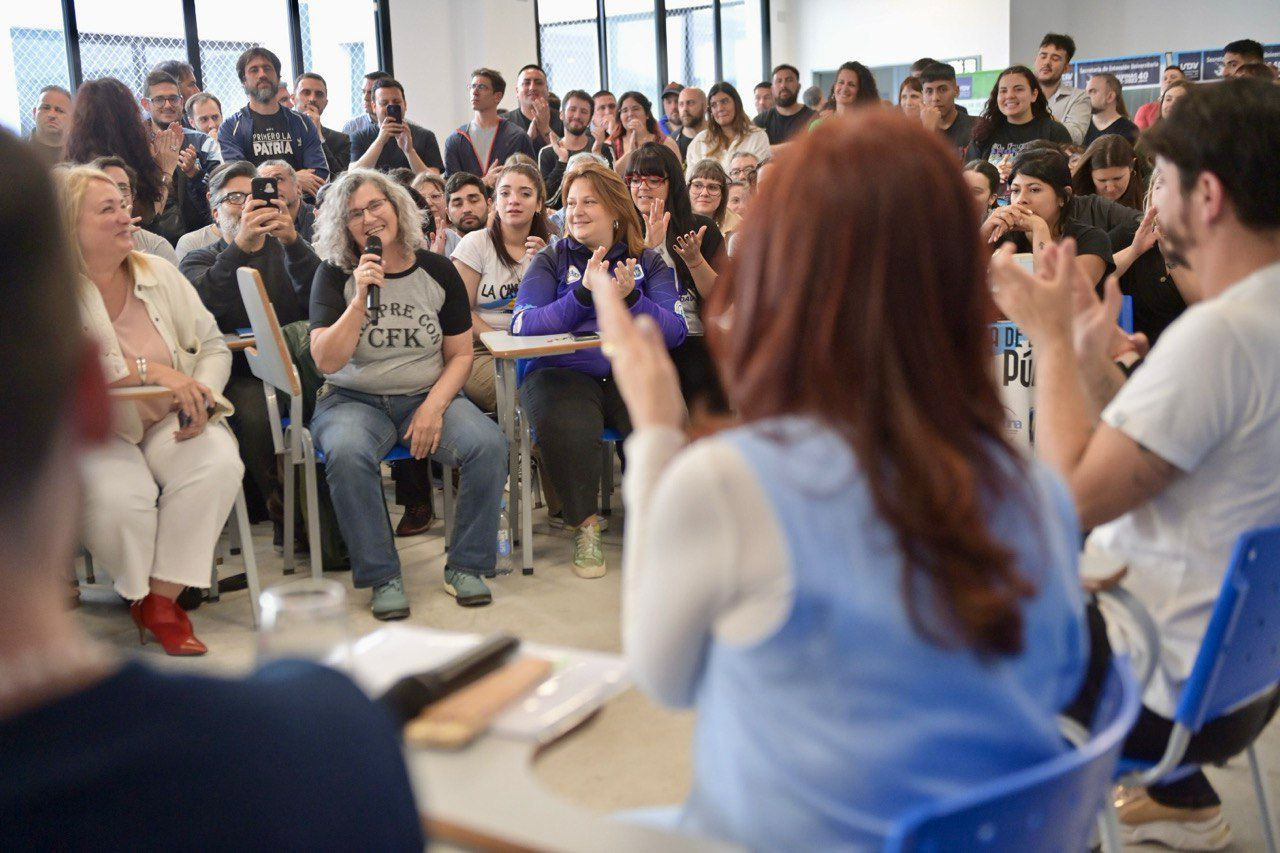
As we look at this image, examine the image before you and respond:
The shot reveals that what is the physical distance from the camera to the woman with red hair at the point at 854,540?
2.92 feet

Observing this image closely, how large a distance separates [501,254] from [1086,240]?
2057 millimetres

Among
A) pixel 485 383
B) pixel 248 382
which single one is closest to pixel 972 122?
pixel 485 383

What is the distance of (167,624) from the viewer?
3.13 metres

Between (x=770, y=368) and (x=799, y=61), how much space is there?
1453cm

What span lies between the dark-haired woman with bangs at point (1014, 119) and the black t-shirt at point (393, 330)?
3154mm

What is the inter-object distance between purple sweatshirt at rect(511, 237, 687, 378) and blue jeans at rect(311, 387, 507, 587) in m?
0.41

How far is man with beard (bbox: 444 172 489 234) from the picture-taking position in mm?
5105

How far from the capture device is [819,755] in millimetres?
910

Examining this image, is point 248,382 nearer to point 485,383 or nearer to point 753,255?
point 485,383

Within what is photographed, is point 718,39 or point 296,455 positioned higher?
point 718,39

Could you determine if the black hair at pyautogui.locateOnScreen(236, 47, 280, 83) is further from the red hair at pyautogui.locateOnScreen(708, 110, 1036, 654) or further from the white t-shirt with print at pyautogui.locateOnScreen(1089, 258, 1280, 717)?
the red hair at pyautogui.locateOnScreen(708, 110, 1036, 654)

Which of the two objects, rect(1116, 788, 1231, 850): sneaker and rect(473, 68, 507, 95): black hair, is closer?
rect(1116, 788, 1231, 850): sneaker

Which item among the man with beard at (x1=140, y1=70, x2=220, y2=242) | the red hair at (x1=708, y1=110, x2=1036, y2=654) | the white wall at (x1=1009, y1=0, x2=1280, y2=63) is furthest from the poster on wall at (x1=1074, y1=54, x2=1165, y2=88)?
the red hair at (x1=708, y1=110, x2=1036, y2=654)

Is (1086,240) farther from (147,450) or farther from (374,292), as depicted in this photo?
(147,450)
